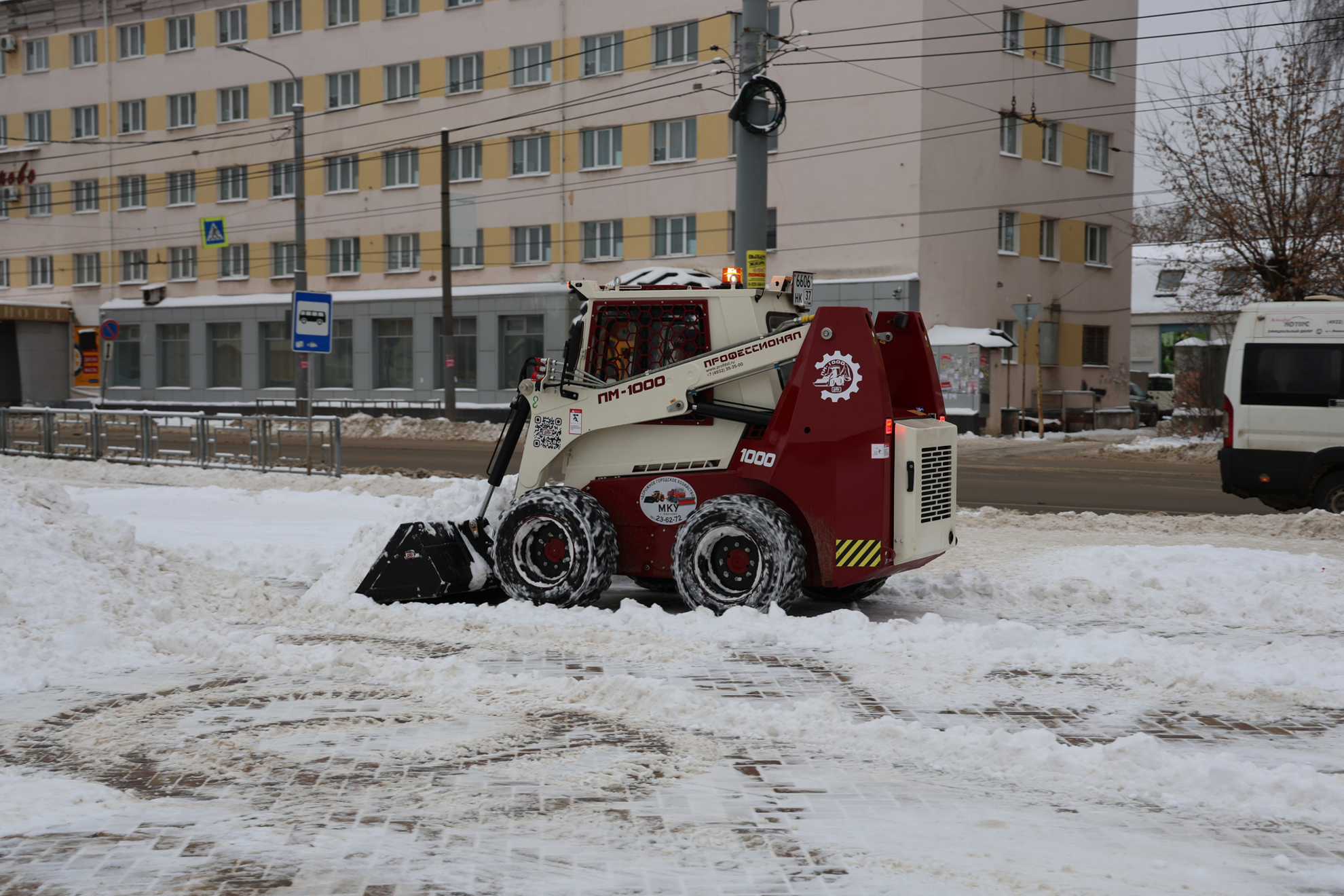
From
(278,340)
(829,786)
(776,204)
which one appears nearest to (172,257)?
(278,340)

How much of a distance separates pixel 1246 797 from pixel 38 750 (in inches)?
197

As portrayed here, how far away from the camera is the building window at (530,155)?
132 ft

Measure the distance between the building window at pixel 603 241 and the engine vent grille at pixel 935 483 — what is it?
30.7 meters

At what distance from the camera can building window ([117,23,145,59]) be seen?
49.3 meters

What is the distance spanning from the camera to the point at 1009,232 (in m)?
37.1

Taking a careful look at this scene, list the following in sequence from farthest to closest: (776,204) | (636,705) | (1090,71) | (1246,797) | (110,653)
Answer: (1090,71), (776,204), (110,653), (636,705), (1246,797)

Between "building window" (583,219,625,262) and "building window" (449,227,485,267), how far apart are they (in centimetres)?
396

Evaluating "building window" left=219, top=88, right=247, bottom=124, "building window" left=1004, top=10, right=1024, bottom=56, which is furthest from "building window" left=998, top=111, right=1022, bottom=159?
"building window" left=219, top=88, right=247, bottom=124

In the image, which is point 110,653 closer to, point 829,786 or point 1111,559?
point 829,786

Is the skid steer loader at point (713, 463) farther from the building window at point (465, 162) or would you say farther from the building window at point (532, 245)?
the building window at point (465, 162)

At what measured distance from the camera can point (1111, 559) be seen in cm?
1028

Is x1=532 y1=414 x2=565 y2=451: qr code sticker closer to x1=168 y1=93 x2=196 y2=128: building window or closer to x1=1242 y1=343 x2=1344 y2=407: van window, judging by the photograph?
x1=1242 y1=343 x2=1344 y2=407: van window

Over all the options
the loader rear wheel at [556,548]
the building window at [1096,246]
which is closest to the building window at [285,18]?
the building window at [1096,246]

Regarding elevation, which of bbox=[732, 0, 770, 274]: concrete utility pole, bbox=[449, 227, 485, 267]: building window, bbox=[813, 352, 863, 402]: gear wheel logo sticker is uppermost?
bbox=[449, 227, 485, 267]: building window
